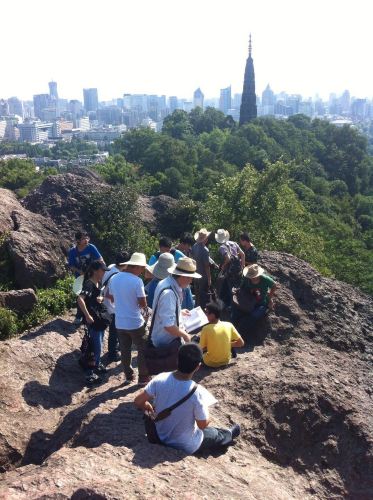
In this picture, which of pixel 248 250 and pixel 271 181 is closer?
pixel 248 250

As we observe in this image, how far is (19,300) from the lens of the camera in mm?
8461

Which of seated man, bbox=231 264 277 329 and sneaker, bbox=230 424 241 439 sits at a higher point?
seated man, bbox=231 264 277 329

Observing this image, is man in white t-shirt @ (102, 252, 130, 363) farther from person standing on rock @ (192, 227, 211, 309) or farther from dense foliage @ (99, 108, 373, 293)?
dense foliage @ (99, 108, 373, 293)

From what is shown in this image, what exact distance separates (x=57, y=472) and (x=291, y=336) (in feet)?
15.2

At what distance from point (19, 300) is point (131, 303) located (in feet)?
10.9

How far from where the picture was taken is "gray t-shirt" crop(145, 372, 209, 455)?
4434 mm

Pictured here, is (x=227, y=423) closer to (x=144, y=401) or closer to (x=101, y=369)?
(x=144, y=401)

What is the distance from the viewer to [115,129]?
199 meters

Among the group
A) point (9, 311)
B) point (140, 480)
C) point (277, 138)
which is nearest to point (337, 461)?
point (140, 480)

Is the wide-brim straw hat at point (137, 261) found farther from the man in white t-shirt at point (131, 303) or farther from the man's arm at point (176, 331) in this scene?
the man's arm at point (176, 331)

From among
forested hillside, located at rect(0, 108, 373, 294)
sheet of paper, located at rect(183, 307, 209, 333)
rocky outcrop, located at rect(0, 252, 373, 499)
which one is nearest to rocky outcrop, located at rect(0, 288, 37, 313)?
rocky outcrop, located at rect(0, 252, 373, 499)

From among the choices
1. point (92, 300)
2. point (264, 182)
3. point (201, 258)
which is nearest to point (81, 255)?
point (92, 300)

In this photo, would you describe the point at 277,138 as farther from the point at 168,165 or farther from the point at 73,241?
the point at 73,241

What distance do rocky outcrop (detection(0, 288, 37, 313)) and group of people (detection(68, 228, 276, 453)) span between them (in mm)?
833
